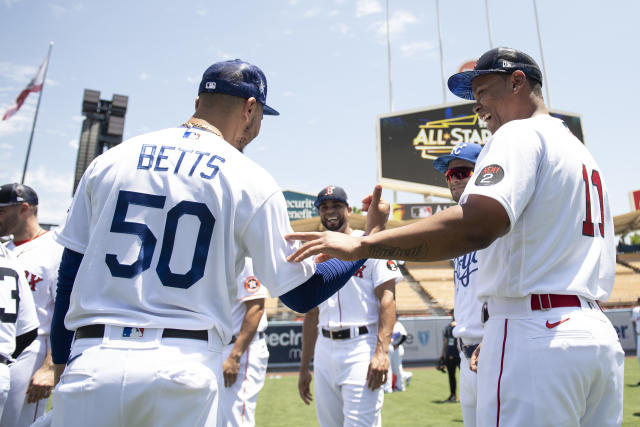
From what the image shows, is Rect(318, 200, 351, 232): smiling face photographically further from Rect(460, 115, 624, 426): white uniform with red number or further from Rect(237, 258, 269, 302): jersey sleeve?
Rect(460, 115, 624, 426): white uniform with red number

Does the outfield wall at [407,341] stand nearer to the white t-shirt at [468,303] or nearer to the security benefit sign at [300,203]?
the white t-shirt at [468,303]

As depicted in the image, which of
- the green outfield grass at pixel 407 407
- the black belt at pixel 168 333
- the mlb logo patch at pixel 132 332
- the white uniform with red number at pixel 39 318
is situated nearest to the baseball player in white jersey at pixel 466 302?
the black belt at pixel 168 333

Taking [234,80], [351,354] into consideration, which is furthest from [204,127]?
[351,354]

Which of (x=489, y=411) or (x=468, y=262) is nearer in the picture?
(x=489, y=411)

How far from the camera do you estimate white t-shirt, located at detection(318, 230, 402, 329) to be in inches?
172

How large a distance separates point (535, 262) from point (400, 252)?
53 centimetres

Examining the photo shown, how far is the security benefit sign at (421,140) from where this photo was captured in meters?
23.7

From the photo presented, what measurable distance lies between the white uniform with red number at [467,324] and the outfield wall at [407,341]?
13.0 meters

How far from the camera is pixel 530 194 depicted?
71.7 inches

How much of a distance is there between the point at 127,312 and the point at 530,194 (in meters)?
1.54

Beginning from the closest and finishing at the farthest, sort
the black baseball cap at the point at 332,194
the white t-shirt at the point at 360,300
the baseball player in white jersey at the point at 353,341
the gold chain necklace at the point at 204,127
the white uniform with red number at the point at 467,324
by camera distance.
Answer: the gold chain necklace at the point at 204,127, the white uniform with red number at the point at 467,324, the baseball player in white jersey at the point at 353,341, the white t-shirt at the point at 360,300, the black baseball cap at the point at 332,194

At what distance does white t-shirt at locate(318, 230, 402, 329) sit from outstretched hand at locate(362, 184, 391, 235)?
6.46ft

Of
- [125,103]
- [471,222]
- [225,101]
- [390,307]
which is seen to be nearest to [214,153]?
[225,101]

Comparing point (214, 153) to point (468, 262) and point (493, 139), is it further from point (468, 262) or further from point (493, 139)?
point (468, 262)
